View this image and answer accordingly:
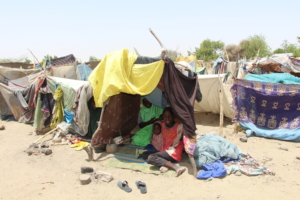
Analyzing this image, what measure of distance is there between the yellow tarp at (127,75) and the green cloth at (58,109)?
2.29m

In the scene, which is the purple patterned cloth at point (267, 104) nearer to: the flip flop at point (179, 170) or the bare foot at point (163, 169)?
the flip flop at point (179, 170)

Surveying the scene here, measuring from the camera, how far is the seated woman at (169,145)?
4113 millimetres

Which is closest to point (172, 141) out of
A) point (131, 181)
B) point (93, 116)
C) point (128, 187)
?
point (131, 181)

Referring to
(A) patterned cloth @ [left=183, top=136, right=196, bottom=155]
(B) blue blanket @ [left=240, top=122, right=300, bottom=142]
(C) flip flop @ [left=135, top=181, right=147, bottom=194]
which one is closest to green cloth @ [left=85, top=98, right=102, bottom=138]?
(C) flip flop @ [left=135, top=181, right=147, bottom=194]

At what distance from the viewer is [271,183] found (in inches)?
140

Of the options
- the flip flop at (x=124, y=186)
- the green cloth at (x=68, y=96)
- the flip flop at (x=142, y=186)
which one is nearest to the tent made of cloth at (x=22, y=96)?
the green cloth at (x=68, y=96)

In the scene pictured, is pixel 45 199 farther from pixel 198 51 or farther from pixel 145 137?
pixel 198 51

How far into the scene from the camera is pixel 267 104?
5723 millimetres

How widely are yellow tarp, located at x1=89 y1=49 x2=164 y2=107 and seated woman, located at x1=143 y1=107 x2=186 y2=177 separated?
84cm

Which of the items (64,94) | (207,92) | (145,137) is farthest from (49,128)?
(207,92)

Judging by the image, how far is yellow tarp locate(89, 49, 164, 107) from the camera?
4.01 meters

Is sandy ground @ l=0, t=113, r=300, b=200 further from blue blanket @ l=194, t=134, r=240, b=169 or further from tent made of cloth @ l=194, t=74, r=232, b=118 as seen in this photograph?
tent made of cloth @ l=194, t=74, r=232, b=118

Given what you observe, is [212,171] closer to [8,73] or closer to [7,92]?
[7,92]

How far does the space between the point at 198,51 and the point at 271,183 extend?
30.9 metres
